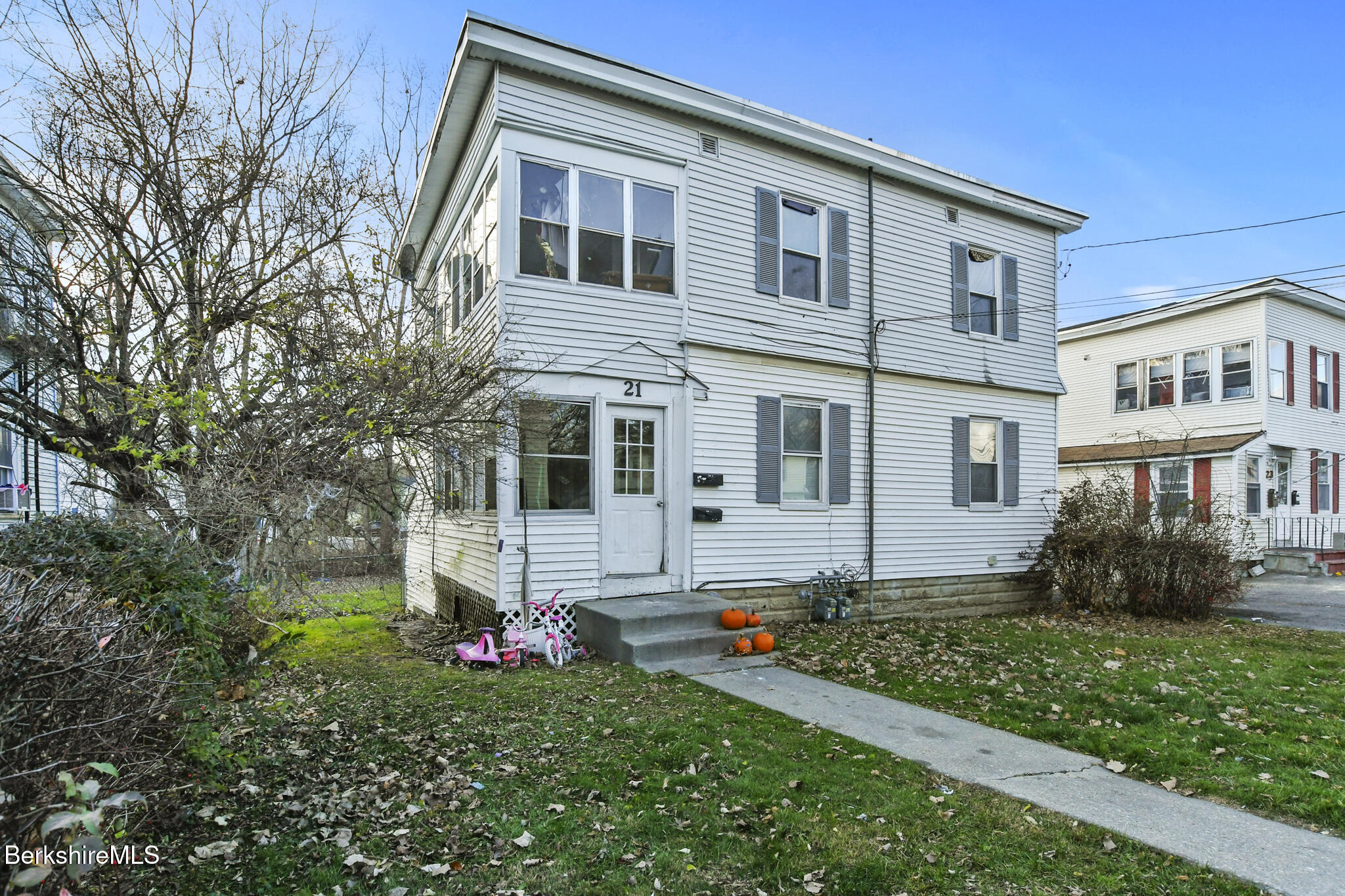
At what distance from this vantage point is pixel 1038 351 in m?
13.4

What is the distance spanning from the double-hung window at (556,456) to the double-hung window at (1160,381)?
18.3m

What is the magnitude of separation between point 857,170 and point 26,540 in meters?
10.8

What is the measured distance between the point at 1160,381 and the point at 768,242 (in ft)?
51.4

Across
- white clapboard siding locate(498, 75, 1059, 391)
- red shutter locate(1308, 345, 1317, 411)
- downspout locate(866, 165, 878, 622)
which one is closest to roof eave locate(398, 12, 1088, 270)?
white clapboard siding locate(498, 75, 1059, 391)

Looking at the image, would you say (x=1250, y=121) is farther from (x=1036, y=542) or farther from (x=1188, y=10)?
(x=1036, y=542)

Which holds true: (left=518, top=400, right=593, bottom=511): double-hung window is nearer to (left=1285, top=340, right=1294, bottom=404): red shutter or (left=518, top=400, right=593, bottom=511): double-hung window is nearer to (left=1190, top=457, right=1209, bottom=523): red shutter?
(left=1190, top=457, right=1209, bottom=523): red shutter

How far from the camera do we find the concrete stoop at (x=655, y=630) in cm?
754

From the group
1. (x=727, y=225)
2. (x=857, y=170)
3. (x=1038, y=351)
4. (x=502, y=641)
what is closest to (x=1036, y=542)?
(x=1038, y=351)

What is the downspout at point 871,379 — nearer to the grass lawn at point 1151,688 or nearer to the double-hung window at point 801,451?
the double-hung window at point 801,451

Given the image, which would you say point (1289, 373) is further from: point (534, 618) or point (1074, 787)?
point (534, 618)

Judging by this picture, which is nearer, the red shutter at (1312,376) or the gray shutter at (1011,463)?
the gray shutter at (1011,463)

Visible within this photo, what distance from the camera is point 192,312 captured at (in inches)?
263

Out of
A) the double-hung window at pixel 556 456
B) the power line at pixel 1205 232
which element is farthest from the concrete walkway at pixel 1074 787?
the power line at pixel 1205 232

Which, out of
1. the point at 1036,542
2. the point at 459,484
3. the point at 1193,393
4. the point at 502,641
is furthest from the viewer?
the point at 1193,393
